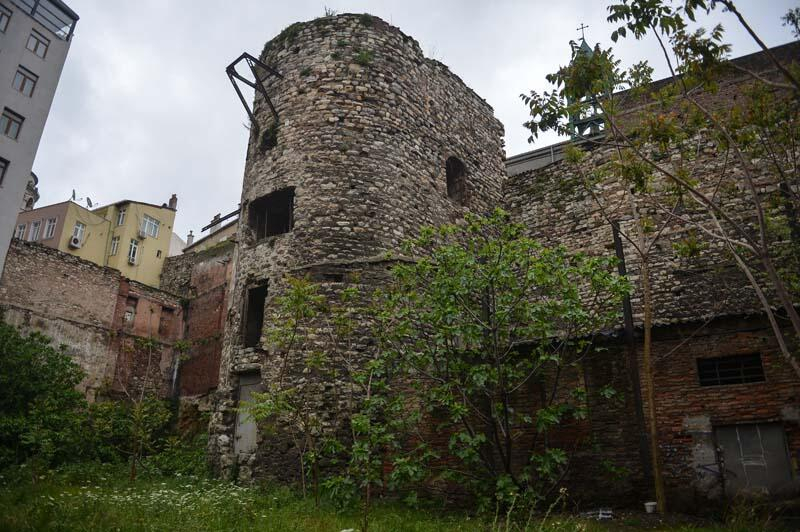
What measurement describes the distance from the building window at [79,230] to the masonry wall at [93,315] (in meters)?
11.0

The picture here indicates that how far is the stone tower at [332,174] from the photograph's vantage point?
34.9 feet

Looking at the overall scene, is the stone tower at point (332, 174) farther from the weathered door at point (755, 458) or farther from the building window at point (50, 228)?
the building window at point (50, 228)

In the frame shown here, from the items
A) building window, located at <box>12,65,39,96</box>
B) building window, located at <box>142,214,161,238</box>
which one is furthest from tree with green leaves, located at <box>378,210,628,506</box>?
building window, located at <box>142,214,161,238</box>

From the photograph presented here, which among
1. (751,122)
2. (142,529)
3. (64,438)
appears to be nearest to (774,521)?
(751,122)

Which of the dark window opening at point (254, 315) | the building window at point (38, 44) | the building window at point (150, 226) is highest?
the building window at point (38, 44)

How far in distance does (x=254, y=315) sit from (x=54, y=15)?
555 inches

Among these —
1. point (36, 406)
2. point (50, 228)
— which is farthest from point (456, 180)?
point (50, 228)

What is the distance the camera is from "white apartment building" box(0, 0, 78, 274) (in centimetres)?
1605

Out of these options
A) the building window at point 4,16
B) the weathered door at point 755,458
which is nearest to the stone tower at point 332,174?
the weathered door at point 755,458

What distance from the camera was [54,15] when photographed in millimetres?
18469

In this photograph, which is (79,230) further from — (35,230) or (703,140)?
(703,140)

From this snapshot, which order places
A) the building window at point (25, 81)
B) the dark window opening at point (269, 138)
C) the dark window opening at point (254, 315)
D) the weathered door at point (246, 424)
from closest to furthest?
1. the weathered door at point (246, 424)
2. the dark window opening at point (254, 315)
3. the dark window opening at point (269, 138)
4. the building window at point (25, 81)

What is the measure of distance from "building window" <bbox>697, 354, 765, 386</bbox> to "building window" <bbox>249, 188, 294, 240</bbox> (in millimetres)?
7973

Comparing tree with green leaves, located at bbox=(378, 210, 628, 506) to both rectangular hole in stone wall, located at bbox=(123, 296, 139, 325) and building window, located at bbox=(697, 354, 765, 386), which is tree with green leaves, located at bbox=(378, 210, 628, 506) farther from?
rectangular hole in stone wall, located at bbox=(123, 296, 139, 325)
